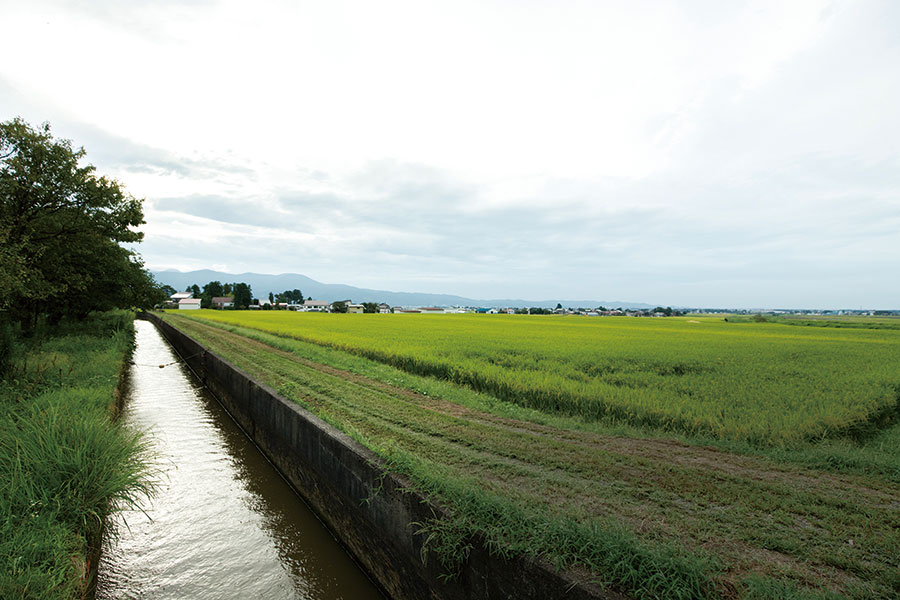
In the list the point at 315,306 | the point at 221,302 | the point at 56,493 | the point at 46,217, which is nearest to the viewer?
the point at 56,493

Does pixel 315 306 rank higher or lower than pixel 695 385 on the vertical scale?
higher

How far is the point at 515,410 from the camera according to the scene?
25.2 feet

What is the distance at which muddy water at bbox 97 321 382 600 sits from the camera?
4.30 meters

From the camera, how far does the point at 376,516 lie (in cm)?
430

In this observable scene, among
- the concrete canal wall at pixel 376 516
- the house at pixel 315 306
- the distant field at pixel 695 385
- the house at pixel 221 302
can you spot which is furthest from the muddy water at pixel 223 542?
the house at pixel 221 302

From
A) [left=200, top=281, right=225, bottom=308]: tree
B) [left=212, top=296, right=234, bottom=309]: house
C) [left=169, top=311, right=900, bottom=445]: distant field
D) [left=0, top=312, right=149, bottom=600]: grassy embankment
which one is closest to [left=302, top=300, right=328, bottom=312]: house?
[left=212, top=296, right=234, bottom=309]: house

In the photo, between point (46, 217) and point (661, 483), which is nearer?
point (661, 483)

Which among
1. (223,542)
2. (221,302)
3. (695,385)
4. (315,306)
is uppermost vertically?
(221,302)

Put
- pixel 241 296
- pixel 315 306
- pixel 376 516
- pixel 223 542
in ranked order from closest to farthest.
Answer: pixel 376 516 < pixel 223 542 < pixel 241 296 < pixel 315 306

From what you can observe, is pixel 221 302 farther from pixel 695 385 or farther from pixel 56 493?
pixel 695 385

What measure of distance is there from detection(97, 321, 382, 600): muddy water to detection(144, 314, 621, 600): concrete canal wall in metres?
0.26

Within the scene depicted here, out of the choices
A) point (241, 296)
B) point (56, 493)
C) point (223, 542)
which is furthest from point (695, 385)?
point (241, 296)

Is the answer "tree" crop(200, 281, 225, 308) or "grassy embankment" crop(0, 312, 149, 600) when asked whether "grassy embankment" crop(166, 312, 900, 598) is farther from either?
"tree" crop(200, 281, 225, 308)

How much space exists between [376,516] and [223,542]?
229 cm
